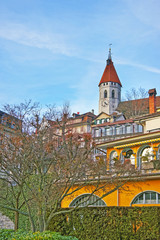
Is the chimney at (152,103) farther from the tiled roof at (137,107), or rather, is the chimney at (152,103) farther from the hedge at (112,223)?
the tiled roof at (137,107)

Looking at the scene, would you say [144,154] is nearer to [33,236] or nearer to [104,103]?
[33,236]

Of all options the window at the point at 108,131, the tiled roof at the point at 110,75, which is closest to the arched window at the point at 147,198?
the window at the point at 108,131

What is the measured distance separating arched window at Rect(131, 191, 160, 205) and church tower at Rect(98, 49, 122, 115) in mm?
63473

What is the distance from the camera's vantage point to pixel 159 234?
597 inches

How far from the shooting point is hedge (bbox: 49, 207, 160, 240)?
611 inches

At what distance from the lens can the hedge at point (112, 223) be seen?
15521 mm

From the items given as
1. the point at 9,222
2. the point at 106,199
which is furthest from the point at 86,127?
the point at 106,199

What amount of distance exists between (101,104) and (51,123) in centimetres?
6806

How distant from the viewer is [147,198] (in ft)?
63.2

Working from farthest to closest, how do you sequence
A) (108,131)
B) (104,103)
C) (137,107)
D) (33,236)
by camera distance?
(104,103)
(137,107)
(108,131)
(33,236)

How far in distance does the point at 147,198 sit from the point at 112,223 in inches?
141

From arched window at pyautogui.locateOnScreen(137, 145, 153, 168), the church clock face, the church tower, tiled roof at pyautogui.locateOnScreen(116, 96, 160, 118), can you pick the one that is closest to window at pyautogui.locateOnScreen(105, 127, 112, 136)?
tiled roof at pyautogui.locateOnScreen(116, 96, 160, 118)

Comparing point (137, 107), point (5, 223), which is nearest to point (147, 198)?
point (5, 223)

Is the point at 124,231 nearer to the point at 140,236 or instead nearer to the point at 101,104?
the point at 140,236
